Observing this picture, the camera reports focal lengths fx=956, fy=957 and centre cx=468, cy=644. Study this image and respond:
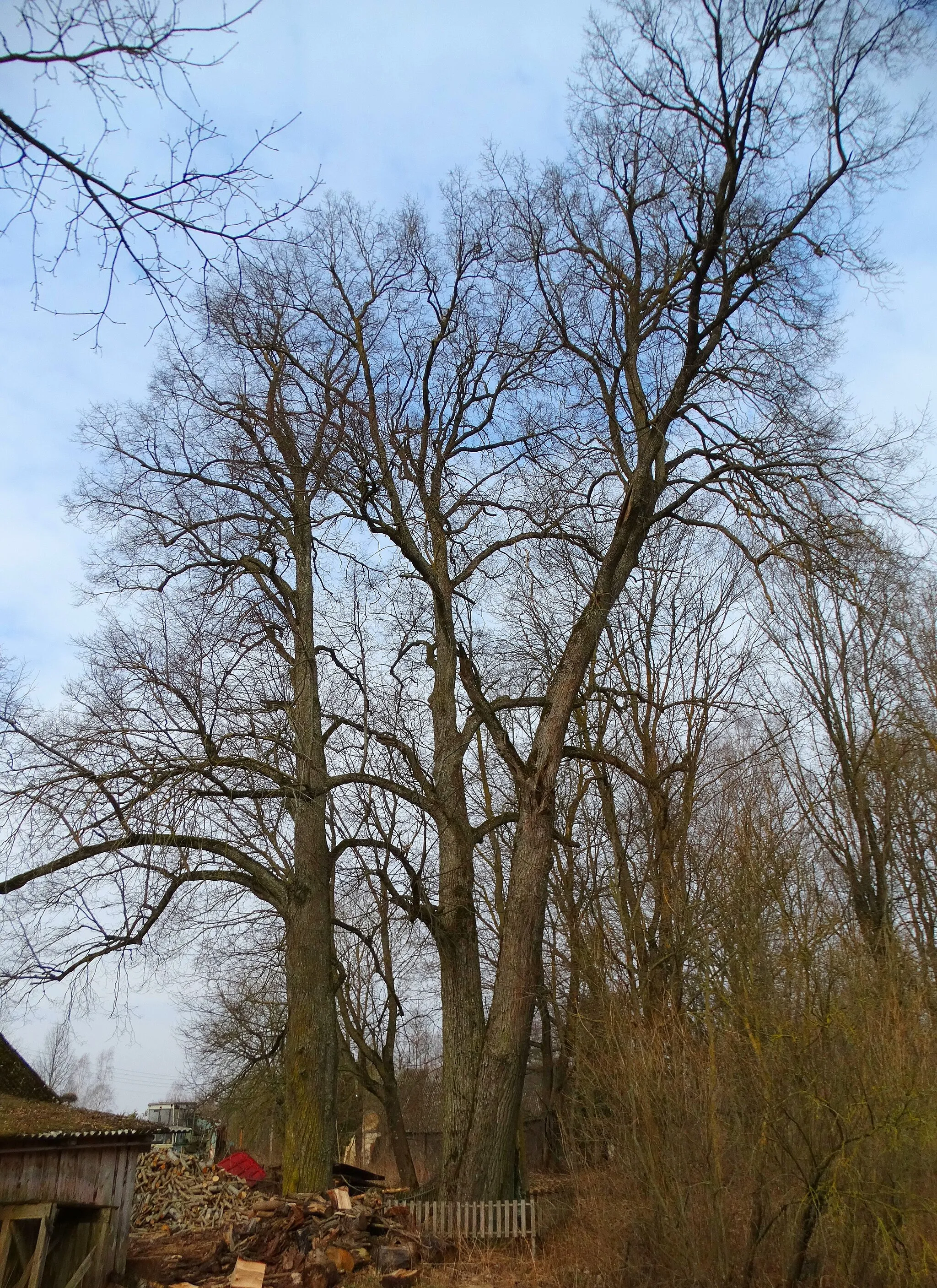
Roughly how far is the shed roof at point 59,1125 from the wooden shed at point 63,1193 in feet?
0.05

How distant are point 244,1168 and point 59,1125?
6.15m

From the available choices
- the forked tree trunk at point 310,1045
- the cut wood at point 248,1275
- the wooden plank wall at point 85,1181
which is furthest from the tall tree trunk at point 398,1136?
the cut wood at point 248,1275

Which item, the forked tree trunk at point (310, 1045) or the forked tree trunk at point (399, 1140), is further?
the forked tree trunk at point (399, 1140)

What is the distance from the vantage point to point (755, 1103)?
698 cm

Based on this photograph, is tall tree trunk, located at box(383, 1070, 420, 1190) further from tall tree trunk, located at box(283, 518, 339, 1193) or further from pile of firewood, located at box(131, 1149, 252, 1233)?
tall tree trunk, located at box(283, 518, 339, 1193)

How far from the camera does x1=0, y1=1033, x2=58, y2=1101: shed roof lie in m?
11.2

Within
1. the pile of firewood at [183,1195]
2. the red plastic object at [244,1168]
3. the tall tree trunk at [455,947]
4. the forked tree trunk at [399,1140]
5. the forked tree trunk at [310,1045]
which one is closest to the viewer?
the tall tree trunk at [455,947]

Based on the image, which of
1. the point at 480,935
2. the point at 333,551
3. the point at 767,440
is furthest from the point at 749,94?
the point at 480,935

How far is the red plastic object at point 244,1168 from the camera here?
14.4 m

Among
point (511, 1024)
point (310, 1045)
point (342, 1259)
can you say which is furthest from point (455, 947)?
point (342, 1259)

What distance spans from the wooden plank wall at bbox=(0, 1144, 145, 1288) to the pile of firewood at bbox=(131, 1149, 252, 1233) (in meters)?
1.11

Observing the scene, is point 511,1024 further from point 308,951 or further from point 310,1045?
point 308,951

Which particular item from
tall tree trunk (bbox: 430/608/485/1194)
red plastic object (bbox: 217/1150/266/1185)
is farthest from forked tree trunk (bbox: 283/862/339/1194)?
red plastic object (bbox: 217/1150/266/1185)

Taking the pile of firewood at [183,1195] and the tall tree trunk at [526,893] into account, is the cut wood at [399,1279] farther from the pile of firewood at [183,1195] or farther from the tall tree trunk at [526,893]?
the pile of firewood at [183,1195]
